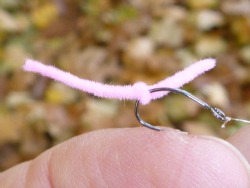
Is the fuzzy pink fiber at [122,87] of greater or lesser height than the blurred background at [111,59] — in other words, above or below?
above

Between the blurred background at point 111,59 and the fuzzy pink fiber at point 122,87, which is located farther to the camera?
the blurred background at point 111,59

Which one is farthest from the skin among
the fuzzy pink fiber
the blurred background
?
the blurred background

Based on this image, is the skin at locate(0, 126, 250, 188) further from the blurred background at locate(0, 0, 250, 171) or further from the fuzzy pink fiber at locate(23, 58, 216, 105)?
the blurred background at locate(0, 0, 250, 171)

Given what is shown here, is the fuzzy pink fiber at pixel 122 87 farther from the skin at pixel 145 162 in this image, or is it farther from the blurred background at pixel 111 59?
the blurred background at pixel 111 59

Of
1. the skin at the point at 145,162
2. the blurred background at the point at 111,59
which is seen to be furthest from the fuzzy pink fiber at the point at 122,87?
the blurred background at the point at 111,59
